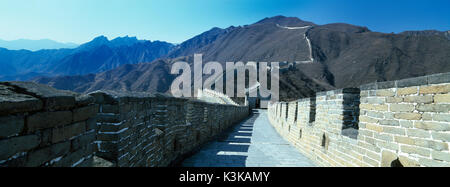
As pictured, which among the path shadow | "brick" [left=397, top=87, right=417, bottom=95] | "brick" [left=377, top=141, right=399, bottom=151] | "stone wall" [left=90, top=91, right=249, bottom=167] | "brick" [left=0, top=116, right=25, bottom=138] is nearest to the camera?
"brick" [left=0, top=116, right=25, bottom=138]

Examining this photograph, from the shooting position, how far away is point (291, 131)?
28.8ft

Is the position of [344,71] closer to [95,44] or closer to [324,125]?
[324,125]

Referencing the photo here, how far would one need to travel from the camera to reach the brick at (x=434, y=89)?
100 inches

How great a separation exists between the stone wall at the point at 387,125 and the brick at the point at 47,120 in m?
3.46

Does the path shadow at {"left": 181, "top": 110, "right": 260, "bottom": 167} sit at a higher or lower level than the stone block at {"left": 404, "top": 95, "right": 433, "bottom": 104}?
lower

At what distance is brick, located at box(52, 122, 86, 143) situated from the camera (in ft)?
5.91

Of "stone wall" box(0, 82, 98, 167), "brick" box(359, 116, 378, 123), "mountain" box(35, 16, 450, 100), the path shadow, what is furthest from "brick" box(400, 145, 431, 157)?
"mountain" box(35, 16, 450, 100)

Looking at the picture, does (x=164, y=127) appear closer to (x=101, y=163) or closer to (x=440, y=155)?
(x=101, y=163)

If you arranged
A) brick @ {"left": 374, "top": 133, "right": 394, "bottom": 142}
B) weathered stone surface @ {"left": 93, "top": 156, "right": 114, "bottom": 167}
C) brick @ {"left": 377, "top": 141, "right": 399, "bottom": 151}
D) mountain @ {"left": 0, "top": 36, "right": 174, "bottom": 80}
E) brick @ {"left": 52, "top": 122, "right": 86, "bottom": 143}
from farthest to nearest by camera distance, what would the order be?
mountain @ {"left": 0, "top": 36, "right": 174, "bottom": 80} → brick @ {"left": 374, "top": 133, "right": 394, "bottom": 142} → brick @ {"left": 377, "top": 141, "right": 399, "bottom": 151} → weathered stone surface @ {"left": 93, "top": 156, "right": 114, "bottom": 167} → brick @ {"left": 52, "top": 122, "right": 86, "bottom": 143}

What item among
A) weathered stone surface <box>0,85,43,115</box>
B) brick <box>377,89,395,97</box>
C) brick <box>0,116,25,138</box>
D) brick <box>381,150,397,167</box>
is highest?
brick <box>377,89,395,97</box>

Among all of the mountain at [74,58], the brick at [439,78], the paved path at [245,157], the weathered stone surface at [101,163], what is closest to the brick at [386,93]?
the brick at [439,78]

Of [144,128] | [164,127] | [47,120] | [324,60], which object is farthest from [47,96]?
[324,60]

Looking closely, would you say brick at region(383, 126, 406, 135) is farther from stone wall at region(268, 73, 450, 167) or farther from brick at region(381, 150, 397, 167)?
brick at region(381, 150, 397, 167)

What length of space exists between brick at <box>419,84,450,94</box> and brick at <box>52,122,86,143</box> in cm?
349
